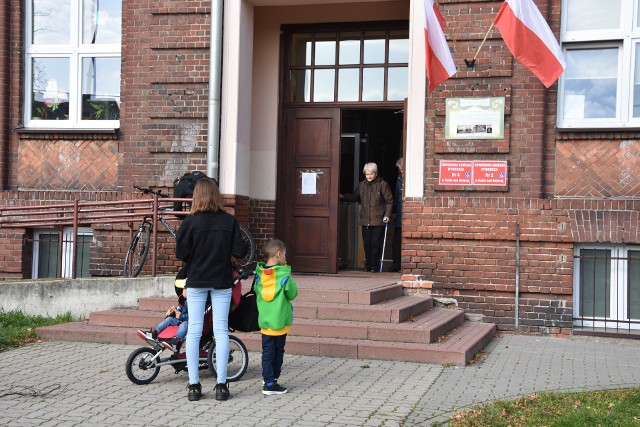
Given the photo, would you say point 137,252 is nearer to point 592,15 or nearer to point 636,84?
point 592,15

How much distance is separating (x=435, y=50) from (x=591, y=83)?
2.29 meters

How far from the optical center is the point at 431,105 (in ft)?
35.7

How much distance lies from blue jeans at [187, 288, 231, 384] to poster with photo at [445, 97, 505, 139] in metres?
5.10

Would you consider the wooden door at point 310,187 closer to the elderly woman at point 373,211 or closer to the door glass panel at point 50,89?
the elderly woman at point 373,211

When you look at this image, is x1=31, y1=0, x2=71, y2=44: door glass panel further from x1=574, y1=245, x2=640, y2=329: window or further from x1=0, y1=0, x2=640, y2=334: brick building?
x1=574, y1=245, x2=640, y2=329: window

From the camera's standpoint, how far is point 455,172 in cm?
1077

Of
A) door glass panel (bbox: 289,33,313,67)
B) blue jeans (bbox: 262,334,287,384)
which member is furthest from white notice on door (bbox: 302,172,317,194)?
blue jeans (bbox: 262,334,287,384)

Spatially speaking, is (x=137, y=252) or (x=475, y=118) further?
(x=137, y=252)

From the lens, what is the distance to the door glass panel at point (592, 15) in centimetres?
1071

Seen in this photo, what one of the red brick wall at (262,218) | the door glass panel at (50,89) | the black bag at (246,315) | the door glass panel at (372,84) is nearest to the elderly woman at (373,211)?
the door glass panel at (372,84)

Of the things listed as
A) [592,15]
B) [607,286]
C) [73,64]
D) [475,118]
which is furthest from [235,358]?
[73,64]

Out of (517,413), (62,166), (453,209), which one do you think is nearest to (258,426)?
(517,413)

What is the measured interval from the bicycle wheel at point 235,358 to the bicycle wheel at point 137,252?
384cm

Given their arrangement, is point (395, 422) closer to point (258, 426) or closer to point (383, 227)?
point (258, 426)
